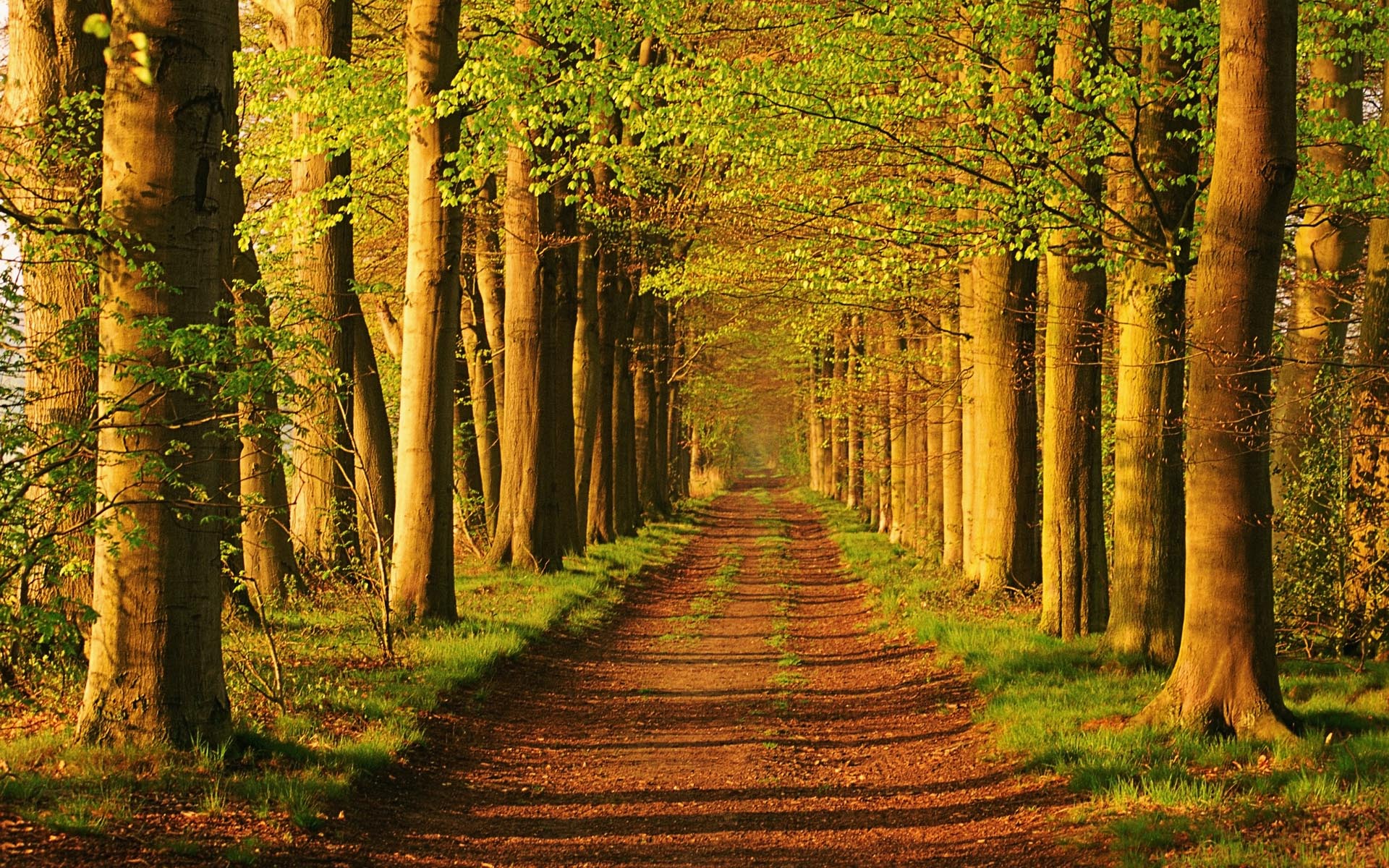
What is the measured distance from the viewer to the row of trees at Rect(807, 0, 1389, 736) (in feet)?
25.4

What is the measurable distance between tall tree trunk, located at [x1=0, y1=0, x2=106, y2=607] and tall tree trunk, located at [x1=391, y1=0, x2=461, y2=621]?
12.8 feet

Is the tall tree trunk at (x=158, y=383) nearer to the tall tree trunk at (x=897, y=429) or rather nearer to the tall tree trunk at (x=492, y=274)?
the tall tree trunk at (x=492, y=274)

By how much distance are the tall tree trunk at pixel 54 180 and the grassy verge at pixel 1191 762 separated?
632 centimetres

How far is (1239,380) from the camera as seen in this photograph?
801 cm

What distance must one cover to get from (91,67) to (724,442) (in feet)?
192

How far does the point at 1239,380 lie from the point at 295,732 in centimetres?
687

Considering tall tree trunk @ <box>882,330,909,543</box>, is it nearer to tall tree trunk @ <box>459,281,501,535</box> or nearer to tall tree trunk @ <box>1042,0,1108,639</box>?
tall tree trunk @ <box>1042,0,1108,639</box>

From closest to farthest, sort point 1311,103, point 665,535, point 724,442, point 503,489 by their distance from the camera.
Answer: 1. point 1311,103
2. point 503,489
3. point 665,535
4. point 724,442

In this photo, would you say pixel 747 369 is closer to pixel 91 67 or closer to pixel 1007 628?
pixel 1007 628

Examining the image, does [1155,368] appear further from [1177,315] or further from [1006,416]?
[1006,416]

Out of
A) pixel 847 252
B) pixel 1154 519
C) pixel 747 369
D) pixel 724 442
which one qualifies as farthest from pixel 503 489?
pixel 724 442

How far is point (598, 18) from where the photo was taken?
1239 centimetres

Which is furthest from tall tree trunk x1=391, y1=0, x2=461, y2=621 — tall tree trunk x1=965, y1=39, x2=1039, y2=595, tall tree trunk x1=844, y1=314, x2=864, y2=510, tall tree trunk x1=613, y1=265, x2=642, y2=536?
tall tree trunk x1=613, y1=265, x2=642, y2=536

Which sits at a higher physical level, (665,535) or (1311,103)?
(1311,103)
